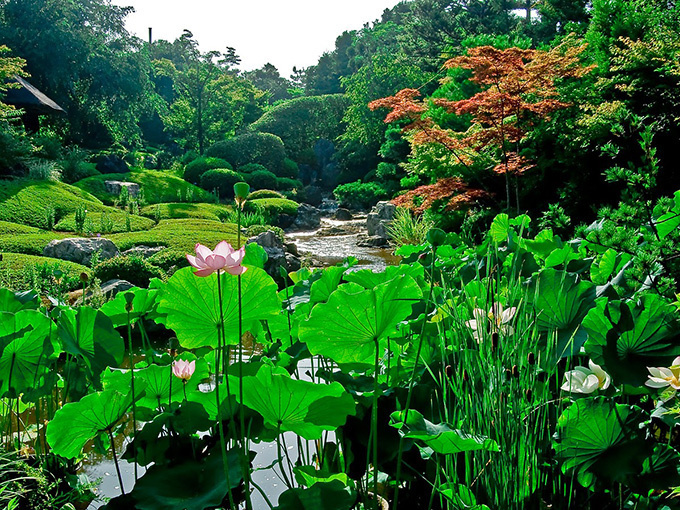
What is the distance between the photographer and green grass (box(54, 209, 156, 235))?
28.0ft

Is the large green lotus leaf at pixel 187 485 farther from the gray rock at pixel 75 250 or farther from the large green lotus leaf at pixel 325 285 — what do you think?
the gray rock at pixel 75 250

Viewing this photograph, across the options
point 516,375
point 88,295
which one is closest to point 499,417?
point 516,375

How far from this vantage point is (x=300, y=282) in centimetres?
189

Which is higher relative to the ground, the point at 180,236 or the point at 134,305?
the point at 134,305

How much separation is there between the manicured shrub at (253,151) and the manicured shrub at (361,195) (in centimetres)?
514

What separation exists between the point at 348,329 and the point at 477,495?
0.46m

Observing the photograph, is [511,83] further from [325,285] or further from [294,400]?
[294,400]

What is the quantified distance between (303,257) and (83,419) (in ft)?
23.1

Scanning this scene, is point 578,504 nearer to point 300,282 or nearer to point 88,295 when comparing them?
point 300,282

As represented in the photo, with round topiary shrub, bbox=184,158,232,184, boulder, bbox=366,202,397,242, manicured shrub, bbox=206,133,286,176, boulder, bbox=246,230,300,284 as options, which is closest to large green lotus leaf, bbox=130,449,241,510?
boulder, bbox=246,230,300,284

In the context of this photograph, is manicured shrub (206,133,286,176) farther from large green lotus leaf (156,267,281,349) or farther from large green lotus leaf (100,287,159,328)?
large green lotus leaf (156,267,281,349)

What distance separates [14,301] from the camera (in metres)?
1.61

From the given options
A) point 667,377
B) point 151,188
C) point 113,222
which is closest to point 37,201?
point 113,222

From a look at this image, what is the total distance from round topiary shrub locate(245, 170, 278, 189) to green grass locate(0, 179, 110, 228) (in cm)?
772
